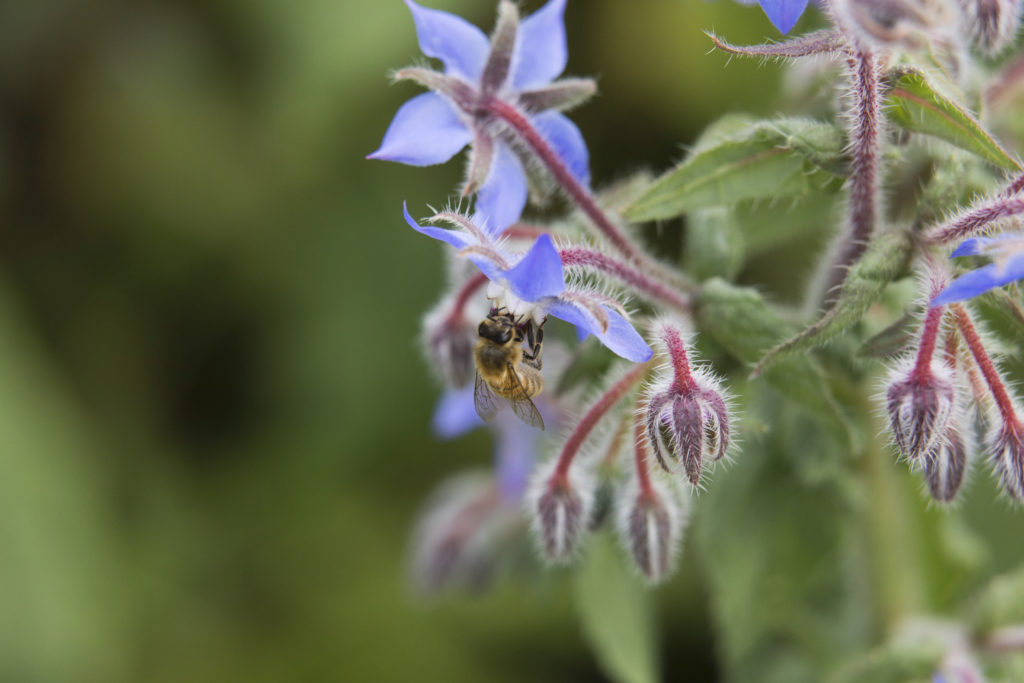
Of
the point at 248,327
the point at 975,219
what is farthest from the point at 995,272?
the point at 248,327

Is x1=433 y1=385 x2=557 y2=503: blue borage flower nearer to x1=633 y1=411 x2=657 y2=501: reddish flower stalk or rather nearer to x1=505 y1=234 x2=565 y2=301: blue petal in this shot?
x1=633 y1=411 x2=657 y2=501: reddish flower stalk

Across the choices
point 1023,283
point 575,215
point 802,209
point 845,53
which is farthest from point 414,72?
point 1023,283

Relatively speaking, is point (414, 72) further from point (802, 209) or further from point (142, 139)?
point (142, 139)

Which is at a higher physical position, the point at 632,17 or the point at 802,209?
the point at 632,17

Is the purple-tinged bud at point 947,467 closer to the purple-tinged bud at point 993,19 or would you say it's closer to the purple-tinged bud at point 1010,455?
the purple-tinged bud at point 1010,455

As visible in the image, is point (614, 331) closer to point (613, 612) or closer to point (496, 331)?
point (496, 331)

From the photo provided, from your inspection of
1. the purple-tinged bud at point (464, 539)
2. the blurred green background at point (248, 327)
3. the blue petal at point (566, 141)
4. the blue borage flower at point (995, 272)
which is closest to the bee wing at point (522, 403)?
the blue petal at point (566, 141)

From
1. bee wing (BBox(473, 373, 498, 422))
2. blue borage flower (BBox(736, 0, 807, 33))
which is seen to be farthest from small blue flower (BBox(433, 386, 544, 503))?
blue borage flower (BBox(736, 0, 807, 33))
